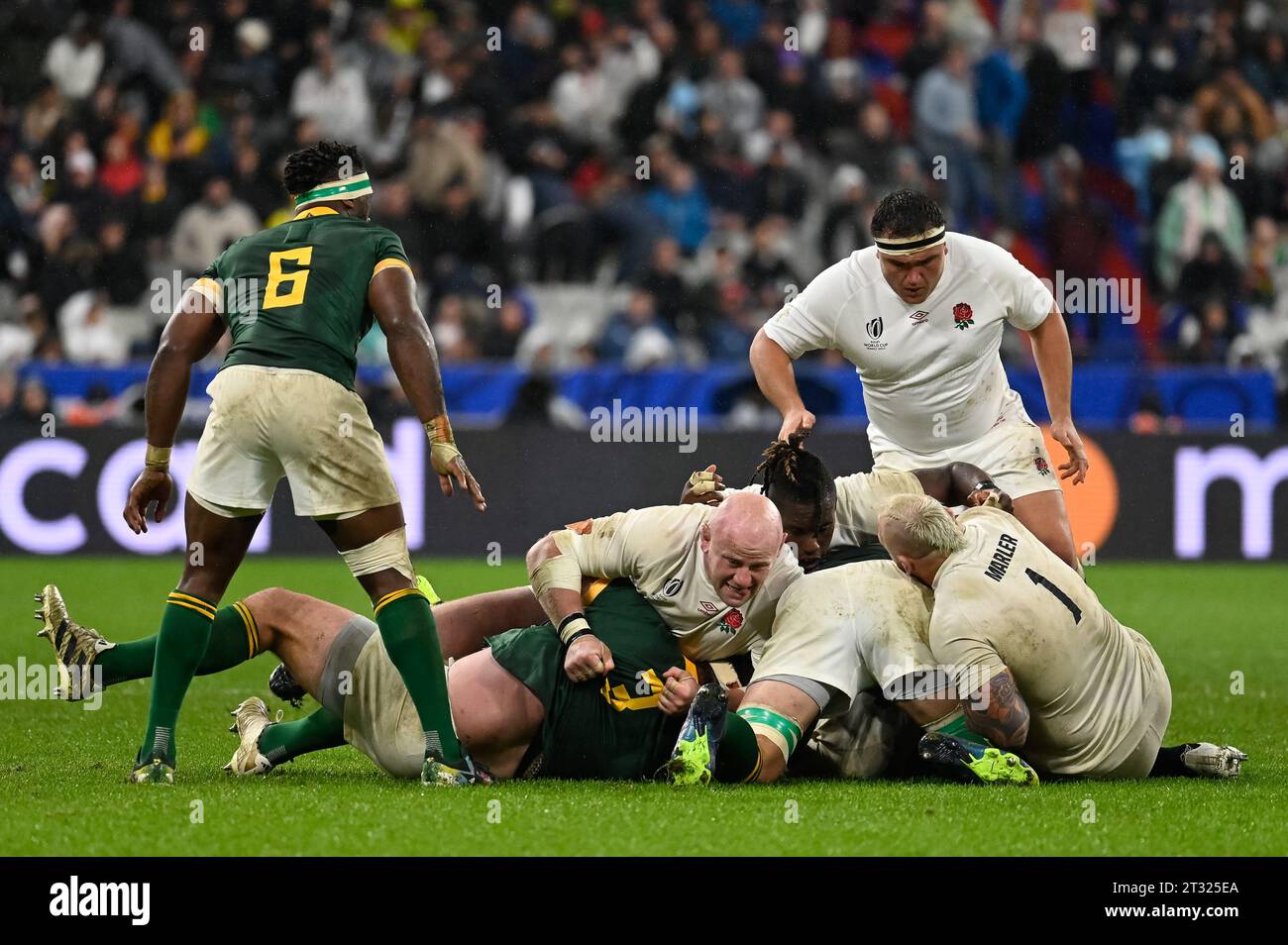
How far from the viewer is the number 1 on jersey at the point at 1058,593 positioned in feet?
18.1

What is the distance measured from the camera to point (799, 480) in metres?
6.05

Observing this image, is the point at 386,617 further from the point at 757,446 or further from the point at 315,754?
the point at 757,446

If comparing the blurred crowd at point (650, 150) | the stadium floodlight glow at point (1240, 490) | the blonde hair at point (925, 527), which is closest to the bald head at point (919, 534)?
the blonde hair at point (925, 527)

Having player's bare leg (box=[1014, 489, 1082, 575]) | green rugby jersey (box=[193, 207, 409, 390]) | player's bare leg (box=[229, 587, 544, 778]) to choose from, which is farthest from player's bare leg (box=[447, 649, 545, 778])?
player's bare leg (box=[1014, 489, 1082, 575])

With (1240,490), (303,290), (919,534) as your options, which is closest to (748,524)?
(919,534)

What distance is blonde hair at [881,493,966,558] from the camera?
5.60 meters

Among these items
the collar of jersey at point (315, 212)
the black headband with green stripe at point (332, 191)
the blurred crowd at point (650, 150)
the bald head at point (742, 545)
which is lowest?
the bald head at point (742, 545)

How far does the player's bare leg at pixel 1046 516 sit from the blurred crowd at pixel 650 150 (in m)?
8.10

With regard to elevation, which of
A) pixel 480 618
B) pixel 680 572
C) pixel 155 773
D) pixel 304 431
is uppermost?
pixel 304 431

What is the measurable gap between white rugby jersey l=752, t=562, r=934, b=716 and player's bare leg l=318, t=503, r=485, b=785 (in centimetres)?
98

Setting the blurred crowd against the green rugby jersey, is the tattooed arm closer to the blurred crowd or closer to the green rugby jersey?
the green rugby jersey

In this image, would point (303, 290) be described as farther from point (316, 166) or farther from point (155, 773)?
point (155, 773)

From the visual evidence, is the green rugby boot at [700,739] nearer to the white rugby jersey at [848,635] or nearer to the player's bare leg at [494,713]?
the white rugby jersey at [848,635]

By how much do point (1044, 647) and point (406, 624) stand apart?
1.90 meters
